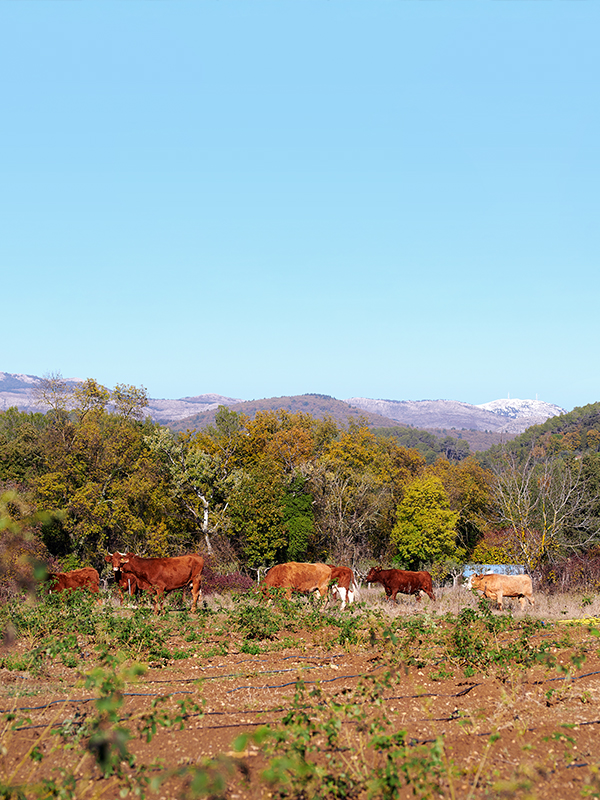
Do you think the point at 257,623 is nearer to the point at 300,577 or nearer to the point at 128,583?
the point at 128,583

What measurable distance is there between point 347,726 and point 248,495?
42891 mm

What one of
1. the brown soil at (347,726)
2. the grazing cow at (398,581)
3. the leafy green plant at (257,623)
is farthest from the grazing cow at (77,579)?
the grazing cow at (398,581)

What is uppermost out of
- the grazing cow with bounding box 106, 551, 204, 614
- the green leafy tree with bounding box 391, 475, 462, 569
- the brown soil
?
the brown soil

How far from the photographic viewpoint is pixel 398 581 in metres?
22.0

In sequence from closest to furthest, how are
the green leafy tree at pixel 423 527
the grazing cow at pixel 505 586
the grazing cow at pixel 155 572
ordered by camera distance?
the grazing cow at pixel 155 572 < the grazing cow at pixel 505 586 < the green leafy tree at pixel 423 527

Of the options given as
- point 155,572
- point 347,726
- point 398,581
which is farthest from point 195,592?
point 347,726

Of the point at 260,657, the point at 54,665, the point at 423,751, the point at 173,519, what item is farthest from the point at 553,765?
the point at 173,519

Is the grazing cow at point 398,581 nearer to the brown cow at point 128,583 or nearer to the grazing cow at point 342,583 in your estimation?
the grazing cow at point 342,583

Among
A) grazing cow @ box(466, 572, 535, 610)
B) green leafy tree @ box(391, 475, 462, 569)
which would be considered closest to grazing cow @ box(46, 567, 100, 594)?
grazing cow @ box(466, 572, 535, 610)

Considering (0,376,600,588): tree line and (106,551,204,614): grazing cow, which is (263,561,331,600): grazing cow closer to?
(106,551,204,614): grazing cow

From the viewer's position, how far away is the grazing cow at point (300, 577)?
60.7 feet

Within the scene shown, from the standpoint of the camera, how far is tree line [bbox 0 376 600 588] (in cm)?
4322

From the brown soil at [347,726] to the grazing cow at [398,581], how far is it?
10.1 metres

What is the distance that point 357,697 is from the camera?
27.3 feet
